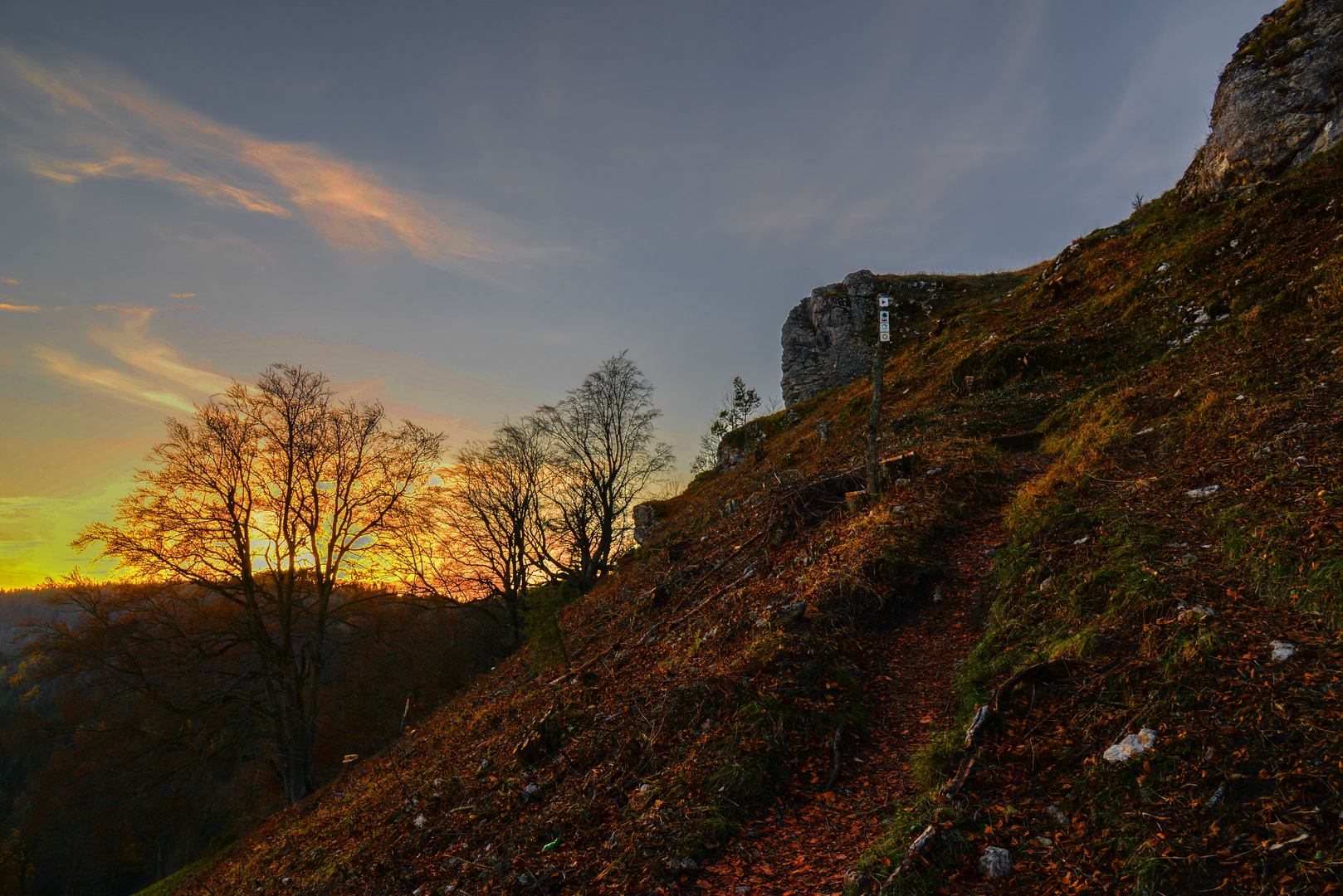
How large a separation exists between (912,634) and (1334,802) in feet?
14.3

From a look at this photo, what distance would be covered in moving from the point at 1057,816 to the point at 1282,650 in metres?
2.21

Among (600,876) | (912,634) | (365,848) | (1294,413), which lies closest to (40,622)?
(365,848)

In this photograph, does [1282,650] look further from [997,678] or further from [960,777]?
[960,777]

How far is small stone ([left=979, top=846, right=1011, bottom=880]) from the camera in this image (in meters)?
3.67

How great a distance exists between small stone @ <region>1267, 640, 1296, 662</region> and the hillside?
28mm

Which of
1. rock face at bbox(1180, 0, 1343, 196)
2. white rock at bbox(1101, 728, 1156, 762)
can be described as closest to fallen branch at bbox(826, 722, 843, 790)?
white rock at bbox(1101, 728, 1156, 762)

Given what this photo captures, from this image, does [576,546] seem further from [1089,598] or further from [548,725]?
[1089,598]

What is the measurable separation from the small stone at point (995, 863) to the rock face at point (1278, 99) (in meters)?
18.8

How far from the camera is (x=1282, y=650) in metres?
4.09

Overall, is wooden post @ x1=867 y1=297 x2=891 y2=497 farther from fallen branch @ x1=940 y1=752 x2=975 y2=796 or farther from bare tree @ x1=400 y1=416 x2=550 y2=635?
bare tree @ x1=400 y1=416 x2=550 y2=635

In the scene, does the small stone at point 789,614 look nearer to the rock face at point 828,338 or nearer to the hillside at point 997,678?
the hillside at point 997,678

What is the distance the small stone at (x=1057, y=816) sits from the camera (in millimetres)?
3840

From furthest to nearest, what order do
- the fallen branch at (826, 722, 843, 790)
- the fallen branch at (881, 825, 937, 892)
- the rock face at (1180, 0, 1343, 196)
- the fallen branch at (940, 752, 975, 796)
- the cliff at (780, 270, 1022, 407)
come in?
the cliff at (780, 270, 1022, 407) → the rock face at (1180, 0, 1343, 196) → the fallen branch at (826, 722, 843, 790) → the fallen branch at (940, 752, 975, 796) → the fallen branch at (881, 825, 937, 892)

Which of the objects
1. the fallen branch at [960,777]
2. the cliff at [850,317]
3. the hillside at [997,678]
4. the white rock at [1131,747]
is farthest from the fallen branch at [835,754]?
the cliff at [850,317]
